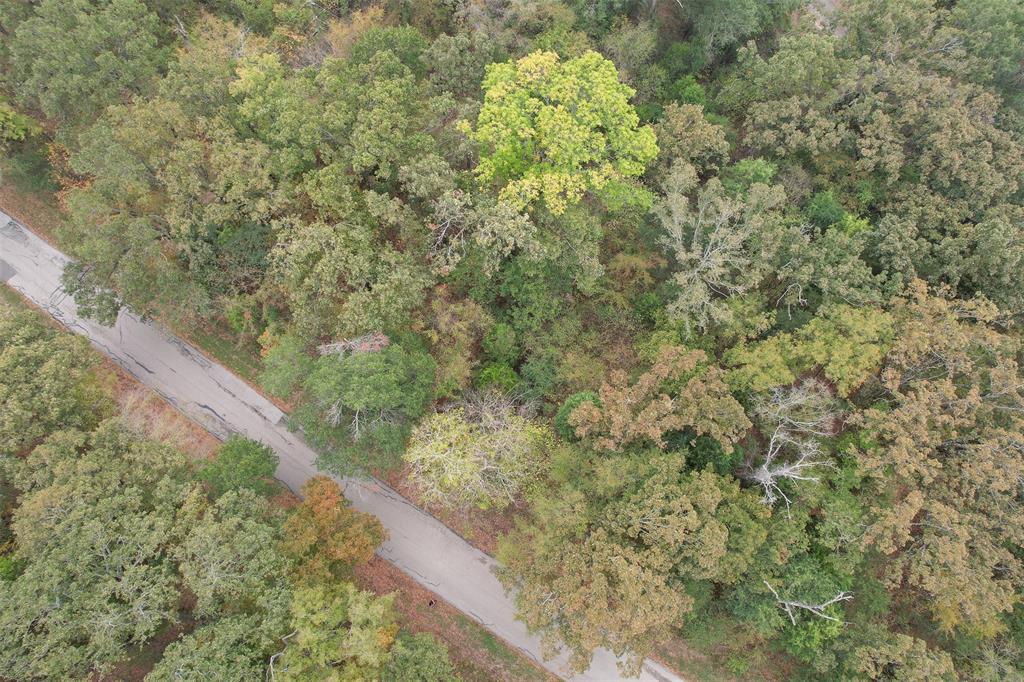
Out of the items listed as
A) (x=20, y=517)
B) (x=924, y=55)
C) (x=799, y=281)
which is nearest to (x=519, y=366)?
(x=799, y=281)

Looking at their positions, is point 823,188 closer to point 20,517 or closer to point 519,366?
point 519,366

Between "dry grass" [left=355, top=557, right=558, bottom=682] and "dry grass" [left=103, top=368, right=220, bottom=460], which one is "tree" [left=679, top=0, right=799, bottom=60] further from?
"dry grass" [left=103, top=368, right=220, bottom=460]

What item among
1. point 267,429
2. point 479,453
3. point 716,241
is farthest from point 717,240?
point 267,429

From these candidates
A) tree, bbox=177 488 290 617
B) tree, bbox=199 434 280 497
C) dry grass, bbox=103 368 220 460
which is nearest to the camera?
tree, bbox=177 488 290 617

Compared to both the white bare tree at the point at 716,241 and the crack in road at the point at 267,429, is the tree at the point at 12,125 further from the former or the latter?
the white bare tree at the point at 716,241

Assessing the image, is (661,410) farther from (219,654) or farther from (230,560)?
(219,654)

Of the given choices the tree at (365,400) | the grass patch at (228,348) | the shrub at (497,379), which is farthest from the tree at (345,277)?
the grass patch at (228,348)

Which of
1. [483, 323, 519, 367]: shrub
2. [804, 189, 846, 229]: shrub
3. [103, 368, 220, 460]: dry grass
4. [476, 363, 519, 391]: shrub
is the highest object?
[804, 189, 846, 229]: shrub

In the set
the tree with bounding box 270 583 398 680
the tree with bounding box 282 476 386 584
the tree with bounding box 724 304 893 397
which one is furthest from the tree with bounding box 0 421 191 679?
the tree with bounding box 724 304 893 397
